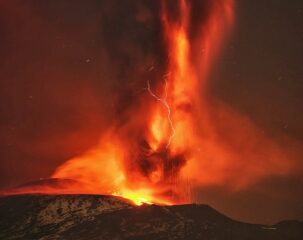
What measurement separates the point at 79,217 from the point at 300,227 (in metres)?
51.8

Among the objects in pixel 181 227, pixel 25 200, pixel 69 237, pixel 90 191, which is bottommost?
pixel 69 237

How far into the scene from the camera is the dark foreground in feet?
231

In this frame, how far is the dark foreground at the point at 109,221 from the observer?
70312 millimetres

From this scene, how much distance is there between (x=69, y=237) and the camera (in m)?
67.6

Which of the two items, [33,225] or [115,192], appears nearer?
[33,225]

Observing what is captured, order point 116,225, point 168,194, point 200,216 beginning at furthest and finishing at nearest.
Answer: point 168,194 < point 200,216 < point 116,225

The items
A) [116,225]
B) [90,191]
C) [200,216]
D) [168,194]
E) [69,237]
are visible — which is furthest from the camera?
[90,191]

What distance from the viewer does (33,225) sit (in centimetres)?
7356

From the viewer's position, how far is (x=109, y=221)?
7456 centimetres

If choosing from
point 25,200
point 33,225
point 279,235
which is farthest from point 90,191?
point 279,235

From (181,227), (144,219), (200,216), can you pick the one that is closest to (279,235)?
(200,216)

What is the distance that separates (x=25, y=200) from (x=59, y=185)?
51.0 feet

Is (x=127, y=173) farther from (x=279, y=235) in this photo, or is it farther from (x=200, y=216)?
(x=279, y=235)

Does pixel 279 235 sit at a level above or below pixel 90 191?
below
